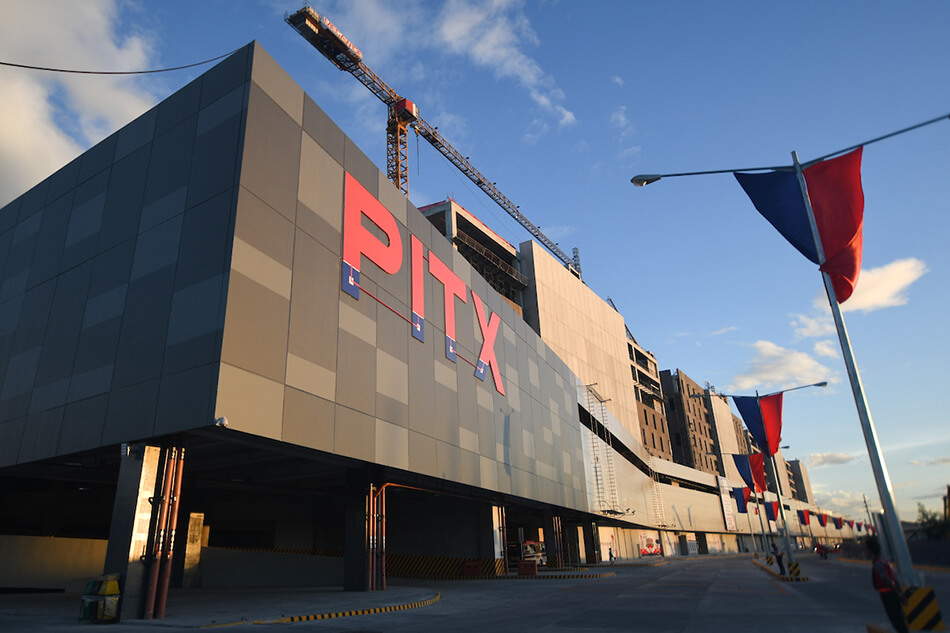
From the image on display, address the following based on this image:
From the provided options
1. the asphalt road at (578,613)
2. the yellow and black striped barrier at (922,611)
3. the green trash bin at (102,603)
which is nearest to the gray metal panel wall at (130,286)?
the green trash bin at (102,603)

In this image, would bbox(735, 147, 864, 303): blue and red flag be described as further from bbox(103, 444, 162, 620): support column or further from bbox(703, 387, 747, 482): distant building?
bbox(703, 387, 747, 482): distant building

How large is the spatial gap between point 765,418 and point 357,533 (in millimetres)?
21070

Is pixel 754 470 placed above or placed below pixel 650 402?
below

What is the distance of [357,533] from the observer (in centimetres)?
2466

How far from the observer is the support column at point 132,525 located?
15.4m

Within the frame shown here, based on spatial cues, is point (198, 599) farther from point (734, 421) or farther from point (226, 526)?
point (734, 421)

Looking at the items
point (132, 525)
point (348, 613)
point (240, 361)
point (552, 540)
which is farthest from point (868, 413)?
point (552, 540)

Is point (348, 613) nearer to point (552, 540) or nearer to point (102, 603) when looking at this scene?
point (102, 603)

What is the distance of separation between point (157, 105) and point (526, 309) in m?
53.5

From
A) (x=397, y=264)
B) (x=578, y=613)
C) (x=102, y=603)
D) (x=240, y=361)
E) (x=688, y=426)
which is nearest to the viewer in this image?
(x=102, y=603)

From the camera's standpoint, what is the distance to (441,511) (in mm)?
39156

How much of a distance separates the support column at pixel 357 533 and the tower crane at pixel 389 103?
54.3 m

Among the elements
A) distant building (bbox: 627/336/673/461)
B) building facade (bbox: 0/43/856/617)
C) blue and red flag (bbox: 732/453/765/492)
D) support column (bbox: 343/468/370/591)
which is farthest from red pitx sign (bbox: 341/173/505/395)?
distant building (bbox: 627/336/673/461)

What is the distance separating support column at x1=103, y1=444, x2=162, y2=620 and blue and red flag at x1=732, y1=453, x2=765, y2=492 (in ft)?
124
